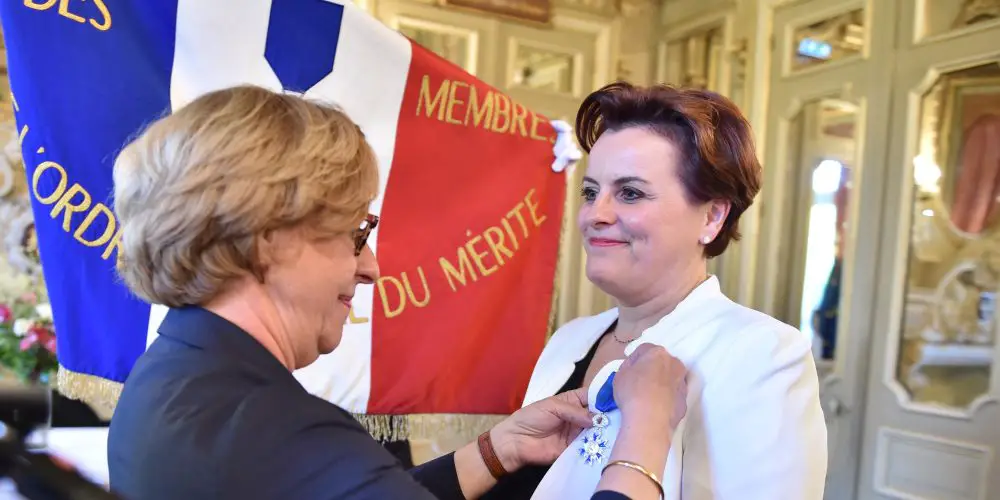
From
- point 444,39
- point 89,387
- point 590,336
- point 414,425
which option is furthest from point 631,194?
point 444,39

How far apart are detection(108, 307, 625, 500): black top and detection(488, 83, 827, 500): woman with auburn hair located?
0.36 metres

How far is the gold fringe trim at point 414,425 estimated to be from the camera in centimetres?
166

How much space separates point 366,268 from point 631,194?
20.1 inches

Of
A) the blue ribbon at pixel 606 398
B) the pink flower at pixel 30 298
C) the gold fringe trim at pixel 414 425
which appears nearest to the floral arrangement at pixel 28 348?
the pink flower at pixel 30 298

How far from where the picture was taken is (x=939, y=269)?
2.57m

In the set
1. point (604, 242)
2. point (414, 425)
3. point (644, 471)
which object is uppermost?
point (604, 242)

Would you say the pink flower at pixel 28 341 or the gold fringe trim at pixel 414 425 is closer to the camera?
the gold fringe trim at pixel 414 425

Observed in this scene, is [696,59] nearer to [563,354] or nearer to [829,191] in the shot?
[829,191]

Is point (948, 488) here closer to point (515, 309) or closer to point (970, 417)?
point (970, 417)

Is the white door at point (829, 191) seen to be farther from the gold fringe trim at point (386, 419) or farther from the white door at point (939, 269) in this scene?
the gold fringe trim at point (386, 419)

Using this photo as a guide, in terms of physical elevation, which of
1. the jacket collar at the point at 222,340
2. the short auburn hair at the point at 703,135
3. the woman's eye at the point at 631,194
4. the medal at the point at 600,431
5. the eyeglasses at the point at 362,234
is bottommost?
the medal at the point at 600,431

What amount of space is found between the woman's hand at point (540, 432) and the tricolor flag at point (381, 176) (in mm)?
528

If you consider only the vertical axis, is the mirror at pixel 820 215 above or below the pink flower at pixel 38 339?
above

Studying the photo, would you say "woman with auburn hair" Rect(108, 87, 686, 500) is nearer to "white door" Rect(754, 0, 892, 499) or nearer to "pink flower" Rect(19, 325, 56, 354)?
"pink flower" Rect(19, 325, 56, 354)
